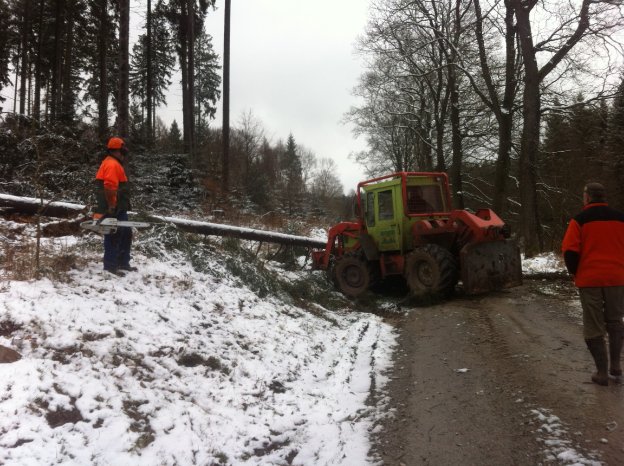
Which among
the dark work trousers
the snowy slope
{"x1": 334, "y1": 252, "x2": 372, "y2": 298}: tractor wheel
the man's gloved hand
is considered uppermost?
the man's gloved hand

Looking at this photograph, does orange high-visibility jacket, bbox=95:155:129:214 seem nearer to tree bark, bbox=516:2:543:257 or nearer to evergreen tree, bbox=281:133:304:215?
tree bark, bbox=516:2:543:257

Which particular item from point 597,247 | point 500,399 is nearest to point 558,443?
point 500,399

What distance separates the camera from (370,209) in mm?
10602

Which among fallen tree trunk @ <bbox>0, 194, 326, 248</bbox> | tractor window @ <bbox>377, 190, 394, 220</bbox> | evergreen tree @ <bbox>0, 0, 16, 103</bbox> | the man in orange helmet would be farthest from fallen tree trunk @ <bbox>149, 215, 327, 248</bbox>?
evergreen tree @ <bbox>0, 0, 16, 103</bbox>

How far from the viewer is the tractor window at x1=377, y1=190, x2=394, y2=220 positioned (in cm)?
1020

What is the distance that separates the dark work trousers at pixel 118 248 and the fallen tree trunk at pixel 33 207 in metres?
2.05

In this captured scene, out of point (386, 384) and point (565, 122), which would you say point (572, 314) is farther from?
point (565, 122)

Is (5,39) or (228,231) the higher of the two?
(5,39)

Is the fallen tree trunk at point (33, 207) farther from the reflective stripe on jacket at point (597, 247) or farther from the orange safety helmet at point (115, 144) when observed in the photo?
the reflective stripe on jacket at point (597, 247)

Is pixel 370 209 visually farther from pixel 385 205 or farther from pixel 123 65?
pixel 123 65

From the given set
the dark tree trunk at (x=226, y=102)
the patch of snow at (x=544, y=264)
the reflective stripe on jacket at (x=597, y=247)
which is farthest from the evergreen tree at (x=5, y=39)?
the reflective stripe on jacket at (x=597, y=247)

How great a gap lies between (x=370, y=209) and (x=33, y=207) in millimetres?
6745

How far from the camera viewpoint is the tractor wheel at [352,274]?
Result: 10.5 m

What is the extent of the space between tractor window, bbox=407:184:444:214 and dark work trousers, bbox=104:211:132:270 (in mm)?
5998
